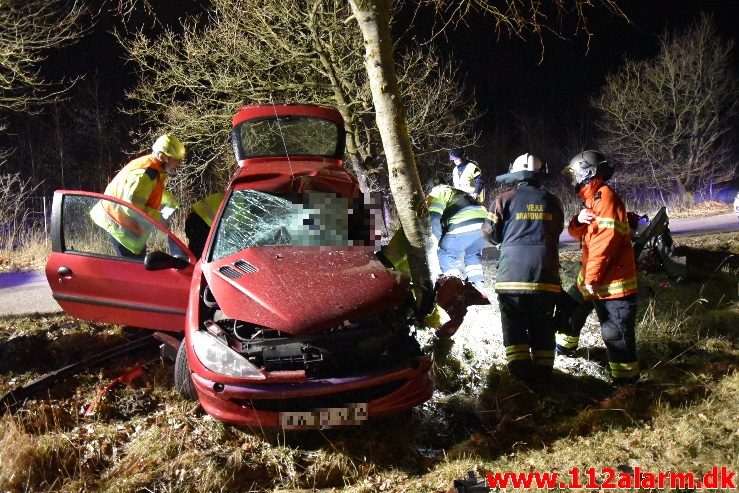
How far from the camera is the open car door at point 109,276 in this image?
427cm

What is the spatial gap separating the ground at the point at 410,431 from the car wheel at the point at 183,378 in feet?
0.31

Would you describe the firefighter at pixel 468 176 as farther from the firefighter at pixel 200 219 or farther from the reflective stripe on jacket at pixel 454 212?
the firefighter at pixel 200 219

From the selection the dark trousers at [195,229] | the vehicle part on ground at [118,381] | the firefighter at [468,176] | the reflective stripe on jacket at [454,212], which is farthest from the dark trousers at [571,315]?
the firefighter at [468,176]

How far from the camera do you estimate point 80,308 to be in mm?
4426

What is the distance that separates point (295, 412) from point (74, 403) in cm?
199

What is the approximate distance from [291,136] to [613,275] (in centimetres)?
310

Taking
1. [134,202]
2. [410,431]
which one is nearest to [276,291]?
[410,431]

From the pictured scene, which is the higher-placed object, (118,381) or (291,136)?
(291,136)

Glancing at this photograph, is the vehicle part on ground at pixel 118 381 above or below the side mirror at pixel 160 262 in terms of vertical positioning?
below

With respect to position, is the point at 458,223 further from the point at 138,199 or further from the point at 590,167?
the point at 138,199

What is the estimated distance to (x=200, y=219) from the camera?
4.92 metres

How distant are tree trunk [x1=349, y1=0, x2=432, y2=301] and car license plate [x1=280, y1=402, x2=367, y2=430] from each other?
201 cm

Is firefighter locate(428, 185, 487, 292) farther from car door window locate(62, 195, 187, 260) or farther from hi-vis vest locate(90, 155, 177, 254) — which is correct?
car door window locate(62, 195, 187, 260)

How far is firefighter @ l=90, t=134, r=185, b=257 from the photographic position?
14.5 feet
